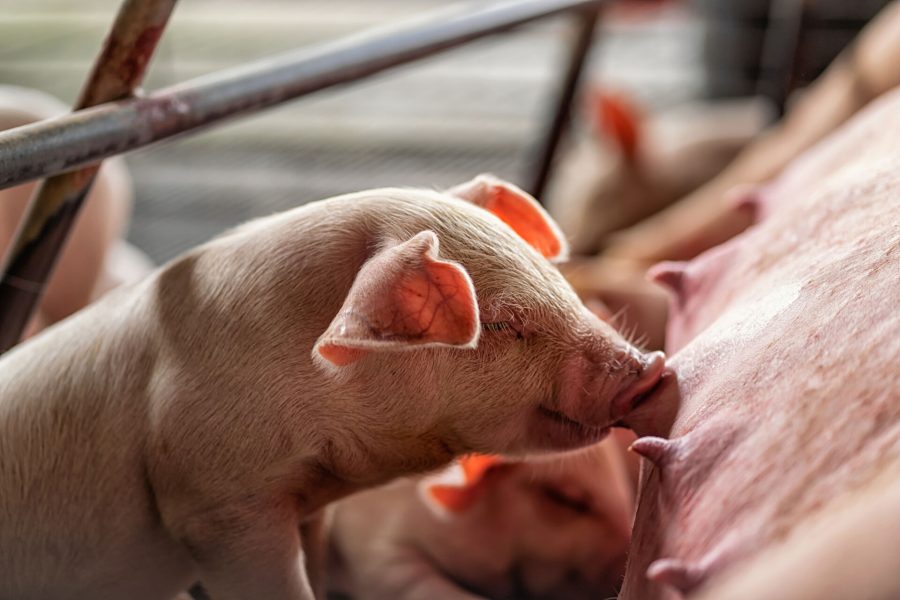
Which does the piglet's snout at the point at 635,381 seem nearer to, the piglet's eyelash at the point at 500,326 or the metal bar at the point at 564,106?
the piglet's eyelash at the point at 500,326

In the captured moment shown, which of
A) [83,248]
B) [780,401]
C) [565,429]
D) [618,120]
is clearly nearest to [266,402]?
[565,429]

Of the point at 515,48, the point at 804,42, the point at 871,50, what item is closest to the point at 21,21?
the point at 515,48

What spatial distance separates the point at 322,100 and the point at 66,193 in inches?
110

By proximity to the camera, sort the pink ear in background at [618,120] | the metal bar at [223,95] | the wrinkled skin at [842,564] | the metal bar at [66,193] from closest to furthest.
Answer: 1. the wrinkled skin at [842,564]
2. the metal bar at [223,95]
3. the metal bar at [66,193]
4. the pink ear in background at [618,120]

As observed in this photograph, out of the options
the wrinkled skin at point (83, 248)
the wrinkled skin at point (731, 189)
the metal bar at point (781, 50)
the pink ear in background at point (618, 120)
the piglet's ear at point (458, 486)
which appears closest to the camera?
the piglet's ear at point (458, 486)

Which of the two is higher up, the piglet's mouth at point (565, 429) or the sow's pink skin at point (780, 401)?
the sow's pink skin at point (780, 401)

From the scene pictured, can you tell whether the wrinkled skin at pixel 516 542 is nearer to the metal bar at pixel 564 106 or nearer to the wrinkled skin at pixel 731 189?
the wrinkled skin at pixel 731 189

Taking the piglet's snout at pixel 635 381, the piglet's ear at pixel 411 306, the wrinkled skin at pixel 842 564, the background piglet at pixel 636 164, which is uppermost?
the wrinkled skin at pixel 842 564

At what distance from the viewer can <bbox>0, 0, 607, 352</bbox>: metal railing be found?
83 cm

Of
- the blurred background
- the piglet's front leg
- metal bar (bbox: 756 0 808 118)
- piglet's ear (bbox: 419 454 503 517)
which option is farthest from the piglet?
metal bar (bbox: 756 0 808 118)

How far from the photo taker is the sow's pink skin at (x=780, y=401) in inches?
25.9

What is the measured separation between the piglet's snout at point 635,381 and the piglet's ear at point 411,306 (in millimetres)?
165

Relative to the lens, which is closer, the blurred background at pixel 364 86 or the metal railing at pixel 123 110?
the metal railing at pixel 123 110

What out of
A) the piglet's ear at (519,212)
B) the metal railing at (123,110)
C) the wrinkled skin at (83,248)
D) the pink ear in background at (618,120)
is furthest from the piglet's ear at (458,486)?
the pink ear in background at (618,120)
